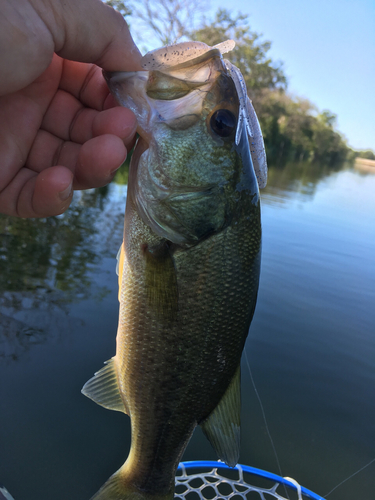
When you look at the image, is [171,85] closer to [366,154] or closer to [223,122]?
[223,122]

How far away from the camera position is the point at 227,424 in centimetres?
155

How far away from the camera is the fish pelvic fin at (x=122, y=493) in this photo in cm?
157

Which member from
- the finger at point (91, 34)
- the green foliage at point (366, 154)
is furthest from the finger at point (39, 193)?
the green foliage at point (366, 154)

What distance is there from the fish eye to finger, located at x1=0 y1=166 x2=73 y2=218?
0.61 metres

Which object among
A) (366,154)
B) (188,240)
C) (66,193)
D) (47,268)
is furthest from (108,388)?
(366,154)

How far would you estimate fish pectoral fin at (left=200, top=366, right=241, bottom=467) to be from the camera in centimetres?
154

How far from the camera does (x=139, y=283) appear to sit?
4.76 feet

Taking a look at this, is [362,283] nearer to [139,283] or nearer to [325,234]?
[325,234]

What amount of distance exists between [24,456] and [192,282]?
2.43 meters

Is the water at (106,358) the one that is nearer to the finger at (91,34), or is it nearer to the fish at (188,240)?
the fish at (188,240)

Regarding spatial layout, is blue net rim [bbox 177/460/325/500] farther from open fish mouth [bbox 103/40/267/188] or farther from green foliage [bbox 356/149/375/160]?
green foliage [bbox 356/149/375/160]

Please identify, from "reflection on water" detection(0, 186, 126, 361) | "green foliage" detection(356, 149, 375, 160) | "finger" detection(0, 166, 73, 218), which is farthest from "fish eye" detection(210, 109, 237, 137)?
"green foliage" detection(356, 149, 375, 160)

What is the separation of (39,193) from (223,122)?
0.81 meters

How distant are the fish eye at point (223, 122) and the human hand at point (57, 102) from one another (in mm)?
324
